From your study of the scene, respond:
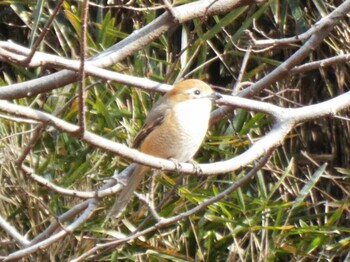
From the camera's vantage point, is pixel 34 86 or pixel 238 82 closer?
pixel 34 86

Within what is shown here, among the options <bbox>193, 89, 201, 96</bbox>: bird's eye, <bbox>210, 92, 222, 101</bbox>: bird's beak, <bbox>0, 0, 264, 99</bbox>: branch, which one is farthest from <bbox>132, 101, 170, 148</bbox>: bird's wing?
<bbox>0, 0, 264, 99</bbox>: branch

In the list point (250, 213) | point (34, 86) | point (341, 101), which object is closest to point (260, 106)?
point (341, 101)

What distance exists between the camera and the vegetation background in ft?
16.8

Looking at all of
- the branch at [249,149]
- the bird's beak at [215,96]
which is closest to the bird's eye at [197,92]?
the bird's beak at [215,96]

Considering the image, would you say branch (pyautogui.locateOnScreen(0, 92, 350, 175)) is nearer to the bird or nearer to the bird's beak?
the bird's beak

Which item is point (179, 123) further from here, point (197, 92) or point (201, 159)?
point (201, 159)

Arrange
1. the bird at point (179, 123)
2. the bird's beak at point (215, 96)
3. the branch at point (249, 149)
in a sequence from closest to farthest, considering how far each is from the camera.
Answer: the branch at point (249, 149) < the bird's beak at point (215, 96) < the bird at point (179, 123)

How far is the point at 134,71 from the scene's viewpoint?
546 cm

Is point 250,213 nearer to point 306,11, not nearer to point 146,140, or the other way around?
point 146,140

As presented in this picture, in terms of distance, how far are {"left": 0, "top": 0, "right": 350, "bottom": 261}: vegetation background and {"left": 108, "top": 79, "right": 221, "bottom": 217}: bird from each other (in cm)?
33

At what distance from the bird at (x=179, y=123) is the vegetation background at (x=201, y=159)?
331mm

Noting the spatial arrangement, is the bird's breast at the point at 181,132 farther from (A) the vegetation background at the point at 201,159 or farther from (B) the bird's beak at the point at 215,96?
(A) the vegetation background at the point at 201,159

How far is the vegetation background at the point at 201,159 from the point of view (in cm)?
512

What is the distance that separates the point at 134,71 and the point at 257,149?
2.13 metres
